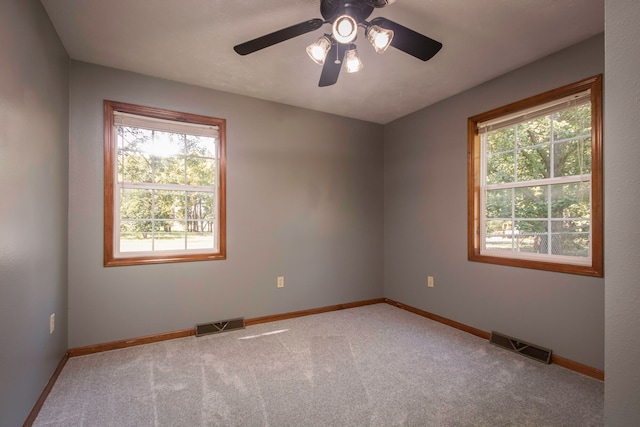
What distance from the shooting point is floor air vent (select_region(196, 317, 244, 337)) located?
297 cm

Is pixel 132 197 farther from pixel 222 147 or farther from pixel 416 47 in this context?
pixel 416 47

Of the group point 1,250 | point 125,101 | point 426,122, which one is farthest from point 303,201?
point 1,250

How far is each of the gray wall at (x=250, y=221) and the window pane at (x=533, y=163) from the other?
70.2 inches

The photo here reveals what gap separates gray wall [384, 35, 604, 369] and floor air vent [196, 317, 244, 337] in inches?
81.2

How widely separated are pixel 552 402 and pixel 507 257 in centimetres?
125

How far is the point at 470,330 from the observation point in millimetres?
3045

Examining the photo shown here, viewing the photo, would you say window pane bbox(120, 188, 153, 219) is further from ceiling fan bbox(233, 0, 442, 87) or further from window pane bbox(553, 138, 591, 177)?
window pane bbox(553, 138, 591, 177)

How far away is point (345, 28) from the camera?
1547 millimetres

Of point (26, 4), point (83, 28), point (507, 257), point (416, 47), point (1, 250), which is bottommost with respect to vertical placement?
point (507, 257)

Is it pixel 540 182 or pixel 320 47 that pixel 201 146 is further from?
pixel 540 182

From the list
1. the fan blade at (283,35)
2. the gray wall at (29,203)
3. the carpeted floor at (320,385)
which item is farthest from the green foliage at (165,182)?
the fan blade at (283,35)

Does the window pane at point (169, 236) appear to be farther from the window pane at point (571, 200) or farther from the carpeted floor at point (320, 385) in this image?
the window pane at point (571, 200)

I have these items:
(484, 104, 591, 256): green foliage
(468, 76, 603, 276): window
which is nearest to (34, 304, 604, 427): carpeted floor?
(468, 76, 603, 276): window

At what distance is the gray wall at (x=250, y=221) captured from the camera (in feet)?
8.47
